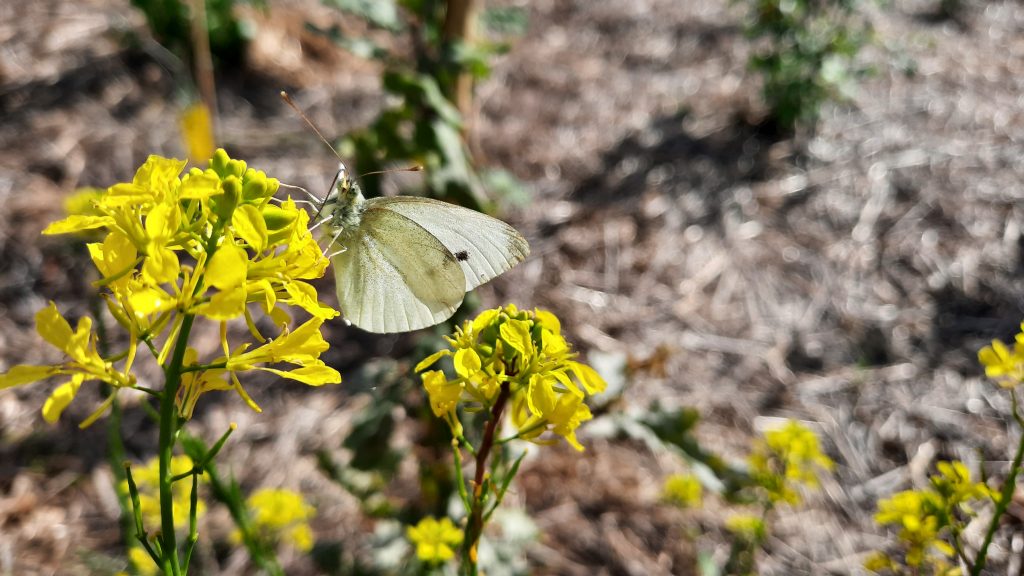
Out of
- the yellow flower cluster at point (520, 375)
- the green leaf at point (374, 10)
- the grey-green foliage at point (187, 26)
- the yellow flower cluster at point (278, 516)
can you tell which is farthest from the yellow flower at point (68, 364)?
the grey-green foliage at point (187, 26)

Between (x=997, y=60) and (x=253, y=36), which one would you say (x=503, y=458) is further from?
(x=997, y=60)

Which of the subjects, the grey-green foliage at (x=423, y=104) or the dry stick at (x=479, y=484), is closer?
the dry stick at (x=479, y=484)

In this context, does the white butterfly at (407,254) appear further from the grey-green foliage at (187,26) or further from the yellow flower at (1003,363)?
the grey-green foliage at (187,26)

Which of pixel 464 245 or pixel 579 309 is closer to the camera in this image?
pixel 464 245

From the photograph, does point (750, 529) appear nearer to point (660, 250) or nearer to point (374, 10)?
point (660, 250)

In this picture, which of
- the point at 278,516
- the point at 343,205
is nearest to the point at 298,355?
the point at 343,205

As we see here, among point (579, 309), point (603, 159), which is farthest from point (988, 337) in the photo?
point (603, 159)
